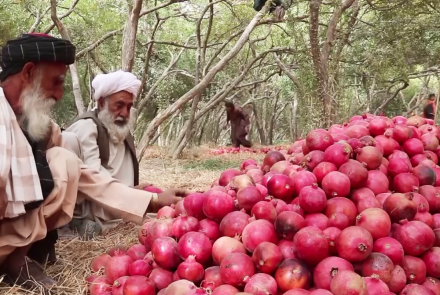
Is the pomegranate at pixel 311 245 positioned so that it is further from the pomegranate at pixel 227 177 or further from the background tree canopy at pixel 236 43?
the background tree canopy at pixel 236 43

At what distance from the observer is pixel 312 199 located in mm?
2109

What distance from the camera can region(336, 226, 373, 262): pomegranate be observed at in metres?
1.86

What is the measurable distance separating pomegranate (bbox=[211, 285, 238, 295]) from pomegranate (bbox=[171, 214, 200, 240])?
457mm

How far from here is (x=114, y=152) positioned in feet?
13.1

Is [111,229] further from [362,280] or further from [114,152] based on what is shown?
[362,280]

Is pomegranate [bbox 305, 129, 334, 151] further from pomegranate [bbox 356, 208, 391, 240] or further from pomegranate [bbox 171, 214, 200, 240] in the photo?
pomegranate [bbox 171, 214, 200, 240]

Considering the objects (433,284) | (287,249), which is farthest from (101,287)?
(433,284)

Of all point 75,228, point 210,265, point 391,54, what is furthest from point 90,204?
point 391,54

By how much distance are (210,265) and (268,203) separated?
1.32 ft

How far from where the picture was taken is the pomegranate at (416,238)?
2002mm

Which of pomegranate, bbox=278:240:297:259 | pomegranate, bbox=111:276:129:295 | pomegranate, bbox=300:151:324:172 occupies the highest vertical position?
pomegranate, bbox=300:151:324:172

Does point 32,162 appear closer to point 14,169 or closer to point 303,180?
point 14,169

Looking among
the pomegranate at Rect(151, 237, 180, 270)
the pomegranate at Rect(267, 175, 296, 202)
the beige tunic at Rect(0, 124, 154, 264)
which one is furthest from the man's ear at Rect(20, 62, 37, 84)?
the pomegranate at Rect(267, 175, 296, 202)

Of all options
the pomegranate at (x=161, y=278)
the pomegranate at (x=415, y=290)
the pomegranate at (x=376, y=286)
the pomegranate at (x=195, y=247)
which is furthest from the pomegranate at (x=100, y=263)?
the pomegranate at (x=415, y=290)
